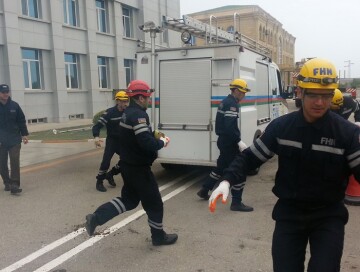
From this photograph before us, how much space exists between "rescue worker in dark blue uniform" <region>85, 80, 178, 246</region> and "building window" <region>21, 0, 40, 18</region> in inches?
703

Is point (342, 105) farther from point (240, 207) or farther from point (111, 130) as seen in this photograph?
point (111, 130)

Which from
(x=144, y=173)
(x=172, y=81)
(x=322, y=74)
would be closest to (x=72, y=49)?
(x=172, y=81)

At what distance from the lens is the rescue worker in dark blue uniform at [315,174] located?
98.6 inches

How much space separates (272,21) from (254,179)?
54.5 metres

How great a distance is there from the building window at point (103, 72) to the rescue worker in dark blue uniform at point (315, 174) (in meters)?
23.7

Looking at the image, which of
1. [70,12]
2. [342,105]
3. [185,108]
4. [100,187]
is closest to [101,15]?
[70,12]

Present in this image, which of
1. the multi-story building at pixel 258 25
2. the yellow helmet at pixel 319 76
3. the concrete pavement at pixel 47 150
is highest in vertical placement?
the multi-story building at pixel 258 25

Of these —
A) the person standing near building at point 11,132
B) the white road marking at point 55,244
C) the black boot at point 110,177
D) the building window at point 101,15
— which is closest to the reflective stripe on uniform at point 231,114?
the white road marking at point 55,244

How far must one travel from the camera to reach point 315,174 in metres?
2.53

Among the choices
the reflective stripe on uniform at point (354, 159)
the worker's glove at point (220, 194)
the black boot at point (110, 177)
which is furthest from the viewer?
the black boot at point (110, 177)

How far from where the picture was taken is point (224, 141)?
20.2ft

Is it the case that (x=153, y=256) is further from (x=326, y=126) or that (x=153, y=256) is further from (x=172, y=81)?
(x=172, y=81)

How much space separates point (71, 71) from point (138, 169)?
19.9m

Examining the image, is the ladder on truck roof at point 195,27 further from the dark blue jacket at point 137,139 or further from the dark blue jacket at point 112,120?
the dark blue jacket at point 137,139
